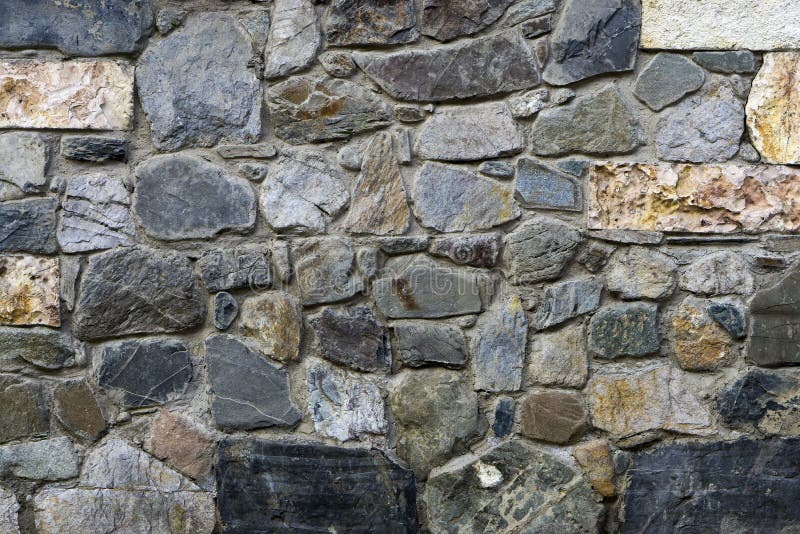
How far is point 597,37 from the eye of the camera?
6.44 ft

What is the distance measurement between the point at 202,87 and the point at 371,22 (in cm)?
50

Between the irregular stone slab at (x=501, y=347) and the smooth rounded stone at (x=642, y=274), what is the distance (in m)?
0.27

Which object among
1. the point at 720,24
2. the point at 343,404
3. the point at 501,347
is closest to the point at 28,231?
the point at 343,404

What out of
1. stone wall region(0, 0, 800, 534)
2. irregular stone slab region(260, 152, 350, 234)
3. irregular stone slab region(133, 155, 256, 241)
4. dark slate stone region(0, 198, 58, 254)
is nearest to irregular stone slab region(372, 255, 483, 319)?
stone wall region(0, 0, 800, 534)

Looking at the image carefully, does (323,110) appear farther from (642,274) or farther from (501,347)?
(642,274)

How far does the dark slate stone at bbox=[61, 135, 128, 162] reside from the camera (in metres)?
2.05

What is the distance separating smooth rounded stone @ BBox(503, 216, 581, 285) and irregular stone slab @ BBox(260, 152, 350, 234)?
488 mm

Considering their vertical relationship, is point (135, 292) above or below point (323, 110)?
below

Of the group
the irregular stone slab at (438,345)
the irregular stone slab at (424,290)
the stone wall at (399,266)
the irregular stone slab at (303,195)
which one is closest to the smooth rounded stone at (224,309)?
the stone wall at (399,266)

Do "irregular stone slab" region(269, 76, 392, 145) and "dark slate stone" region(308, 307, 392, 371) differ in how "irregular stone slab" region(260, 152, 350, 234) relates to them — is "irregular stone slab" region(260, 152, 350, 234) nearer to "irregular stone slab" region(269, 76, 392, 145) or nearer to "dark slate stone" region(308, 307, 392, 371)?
"irregular stone slab" region(269, 76, 392, 145)

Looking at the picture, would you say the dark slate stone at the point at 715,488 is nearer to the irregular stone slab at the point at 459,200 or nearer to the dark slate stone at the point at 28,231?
the irregular stone slab at the point at 459,200

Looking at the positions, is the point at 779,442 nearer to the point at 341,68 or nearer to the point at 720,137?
the point at 720,137

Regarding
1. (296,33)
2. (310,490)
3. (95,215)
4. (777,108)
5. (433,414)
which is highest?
(296,33)

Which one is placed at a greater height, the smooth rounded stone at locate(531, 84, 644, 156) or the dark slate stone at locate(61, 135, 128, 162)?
the smooth rounded stone at locate(531, 84, 644, 156)
